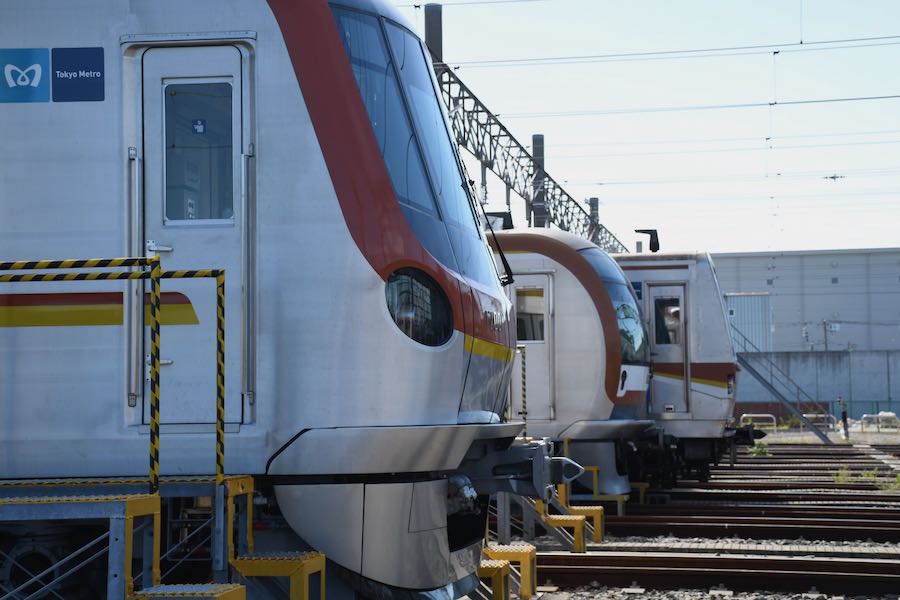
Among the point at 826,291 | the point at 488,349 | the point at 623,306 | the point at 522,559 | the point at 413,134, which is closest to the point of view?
the point at 413,134

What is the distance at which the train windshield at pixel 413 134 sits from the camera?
640 centimetres

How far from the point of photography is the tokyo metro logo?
6402 millimetres

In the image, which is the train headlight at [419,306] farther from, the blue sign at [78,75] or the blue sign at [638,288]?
the blue sign at [638,288]

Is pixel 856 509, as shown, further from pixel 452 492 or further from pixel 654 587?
pixel 452 492

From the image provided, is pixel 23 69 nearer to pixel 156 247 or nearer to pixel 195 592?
pixel 156 247

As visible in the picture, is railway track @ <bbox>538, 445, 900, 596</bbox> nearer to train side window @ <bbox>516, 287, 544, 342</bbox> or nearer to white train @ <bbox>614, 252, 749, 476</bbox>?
white train @ <bbox>614, 252, 749, 476</bbox>

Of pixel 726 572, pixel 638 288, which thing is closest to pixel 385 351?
pixel 726 572

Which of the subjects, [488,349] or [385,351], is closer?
[385,351]

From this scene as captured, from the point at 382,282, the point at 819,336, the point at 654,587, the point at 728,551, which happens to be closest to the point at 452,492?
the point at 382,282

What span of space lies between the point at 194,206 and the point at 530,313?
30.5 feet

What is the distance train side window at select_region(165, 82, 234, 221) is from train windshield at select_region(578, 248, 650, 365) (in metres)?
9.34

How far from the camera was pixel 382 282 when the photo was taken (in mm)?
6062

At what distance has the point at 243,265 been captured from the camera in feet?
20.3

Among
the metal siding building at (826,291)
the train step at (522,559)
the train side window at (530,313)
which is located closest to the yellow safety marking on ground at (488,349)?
the train step at (522,559)
